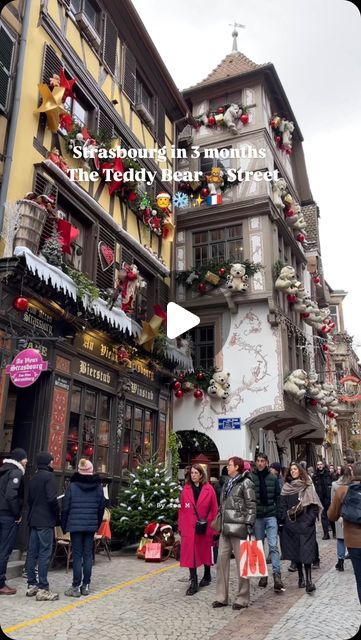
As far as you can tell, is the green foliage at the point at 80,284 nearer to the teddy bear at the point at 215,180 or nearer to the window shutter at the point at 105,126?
the window shutter at the point at 105,126

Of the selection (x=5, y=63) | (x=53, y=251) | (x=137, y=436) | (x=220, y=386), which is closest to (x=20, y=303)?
(x=53, y=251)

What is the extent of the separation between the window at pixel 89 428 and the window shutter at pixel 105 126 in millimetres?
6257

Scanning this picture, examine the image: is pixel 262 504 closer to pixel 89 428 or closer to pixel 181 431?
pixel 89 428

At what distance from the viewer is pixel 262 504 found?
834 cm

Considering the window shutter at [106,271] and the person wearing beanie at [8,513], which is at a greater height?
the window shutter at [106,271]

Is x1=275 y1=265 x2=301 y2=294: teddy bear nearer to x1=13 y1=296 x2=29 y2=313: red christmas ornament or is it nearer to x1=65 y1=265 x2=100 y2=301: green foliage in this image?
x1=65 y1=265 x2=100 y2=301: green foliage

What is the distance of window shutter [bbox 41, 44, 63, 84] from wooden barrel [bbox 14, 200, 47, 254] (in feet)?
10.4

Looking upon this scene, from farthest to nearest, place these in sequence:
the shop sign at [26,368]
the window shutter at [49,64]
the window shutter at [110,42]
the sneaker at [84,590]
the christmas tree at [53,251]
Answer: the window shutter at [110,42] < the window shutter at [49,64] < the christmas tree at [53,251] < the shop sign at [26,368] < the sneaker at [84,590]

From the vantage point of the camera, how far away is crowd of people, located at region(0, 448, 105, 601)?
23.4 feet

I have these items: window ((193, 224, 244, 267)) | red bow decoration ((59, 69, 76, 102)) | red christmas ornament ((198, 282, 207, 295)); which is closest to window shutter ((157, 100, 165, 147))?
window ((193, 224, 244, 267))

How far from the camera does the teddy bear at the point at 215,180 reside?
63.7 ft

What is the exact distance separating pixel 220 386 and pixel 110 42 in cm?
1022

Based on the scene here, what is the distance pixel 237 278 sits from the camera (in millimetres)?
17594

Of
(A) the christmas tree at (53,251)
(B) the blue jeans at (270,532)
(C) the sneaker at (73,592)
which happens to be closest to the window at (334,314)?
(A) the christmas tree at (53,251)
